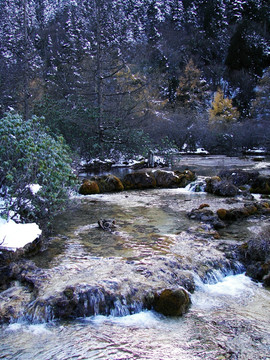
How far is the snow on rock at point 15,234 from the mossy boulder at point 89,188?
260 inches

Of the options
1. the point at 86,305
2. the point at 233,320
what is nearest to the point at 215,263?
the point at 233,320

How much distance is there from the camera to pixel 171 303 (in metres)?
4.91

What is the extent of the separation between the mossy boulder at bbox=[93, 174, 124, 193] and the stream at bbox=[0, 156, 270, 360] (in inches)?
202

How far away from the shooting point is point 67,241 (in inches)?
298

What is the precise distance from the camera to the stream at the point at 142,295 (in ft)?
13.4

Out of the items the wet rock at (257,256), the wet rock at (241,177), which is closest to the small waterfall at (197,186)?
the wet rock at (241,177)

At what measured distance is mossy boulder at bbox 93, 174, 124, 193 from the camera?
558 inches

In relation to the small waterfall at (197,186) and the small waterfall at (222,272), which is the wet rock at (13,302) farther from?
the small waterfall at (197,186)

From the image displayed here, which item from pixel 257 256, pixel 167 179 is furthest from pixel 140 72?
pixel 257 256

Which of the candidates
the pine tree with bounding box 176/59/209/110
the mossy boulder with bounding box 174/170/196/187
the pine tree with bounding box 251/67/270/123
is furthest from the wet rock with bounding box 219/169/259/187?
the pine tree with bounding box 176/59/209/110

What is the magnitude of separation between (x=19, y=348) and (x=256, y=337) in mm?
2989

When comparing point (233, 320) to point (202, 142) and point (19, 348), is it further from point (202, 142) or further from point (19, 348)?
point (202, 142)

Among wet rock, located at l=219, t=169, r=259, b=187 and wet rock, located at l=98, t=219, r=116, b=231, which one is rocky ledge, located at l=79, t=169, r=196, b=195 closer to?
wet rock, located at l=219, t=169, r=259, b=187

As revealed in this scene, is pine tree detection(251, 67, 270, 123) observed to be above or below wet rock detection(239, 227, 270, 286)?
above
